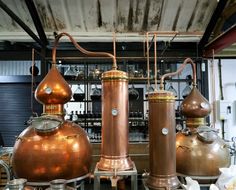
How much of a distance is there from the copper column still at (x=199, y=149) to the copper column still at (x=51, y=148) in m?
1.00

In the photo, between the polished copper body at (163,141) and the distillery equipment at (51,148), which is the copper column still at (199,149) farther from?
the distillery equipment at (51,148)

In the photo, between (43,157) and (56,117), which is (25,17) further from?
(43,157)

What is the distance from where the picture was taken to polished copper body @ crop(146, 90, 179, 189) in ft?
7.04

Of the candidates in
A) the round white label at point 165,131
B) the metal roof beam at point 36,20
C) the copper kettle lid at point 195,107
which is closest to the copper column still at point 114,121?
the round white label at point 165,131

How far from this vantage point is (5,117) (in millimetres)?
5340

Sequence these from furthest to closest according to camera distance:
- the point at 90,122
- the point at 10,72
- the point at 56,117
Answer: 1. the point at 10,72
2. the point at 90,122
3. the point at 56,117

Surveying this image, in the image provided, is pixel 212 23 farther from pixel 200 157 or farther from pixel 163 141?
A: pixel 163 141

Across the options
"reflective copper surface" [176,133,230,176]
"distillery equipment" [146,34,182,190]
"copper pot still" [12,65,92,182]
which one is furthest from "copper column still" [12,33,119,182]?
"reflective copper surface" [176,133,230,176]

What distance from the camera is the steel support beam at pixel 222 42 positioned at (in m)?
3.05

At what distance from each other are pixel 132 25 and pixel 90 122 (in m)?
1.94

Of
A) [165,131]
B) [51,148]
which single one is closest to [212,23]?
[165,131]

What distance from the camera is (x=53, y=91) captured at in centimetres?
222

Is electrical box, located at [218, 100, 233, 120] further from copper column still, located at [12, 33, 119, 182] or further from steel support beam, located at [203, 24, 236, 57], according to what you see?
copper column still, located at [12, 33, 119, 182]

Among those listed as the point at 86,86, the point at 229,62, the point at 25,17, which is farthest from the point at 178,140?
the point at 229,62
